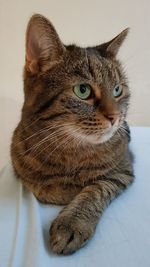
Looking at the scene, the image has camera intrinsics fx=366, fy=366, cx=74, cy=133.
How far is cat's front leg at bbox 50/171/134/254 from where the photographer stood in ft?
2.27

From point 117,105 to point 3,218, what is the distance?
0.37 m

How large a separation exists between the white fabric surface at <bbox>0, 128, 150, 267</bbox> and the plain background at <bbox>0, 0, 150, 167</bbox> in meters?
0.80

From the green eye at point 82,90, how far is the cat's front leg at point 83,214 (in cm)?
22

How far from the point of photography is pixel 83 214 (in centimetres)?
77

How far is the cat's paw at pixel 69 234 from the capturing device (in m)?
0.69

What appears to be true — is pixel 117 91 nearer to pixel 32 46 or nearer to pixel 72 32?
pixel 32 46

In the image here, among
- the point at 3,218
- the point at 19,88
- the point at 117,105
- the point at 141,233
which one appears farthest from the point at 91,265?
the point at 19,88

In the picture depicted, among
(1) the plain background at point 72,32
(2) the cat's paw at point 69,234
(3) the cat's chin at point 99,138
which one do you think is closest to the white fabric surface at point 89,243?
(2) the cat's paw at point 69,234

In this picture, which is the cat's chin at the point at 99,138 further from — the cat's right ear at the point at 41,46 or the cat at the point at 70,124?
the cat's right ear at the point at 41,46

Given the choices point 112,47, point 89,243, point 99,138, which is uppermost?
point 112,47

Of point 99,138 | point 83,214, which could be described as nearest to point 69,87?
point 99,138

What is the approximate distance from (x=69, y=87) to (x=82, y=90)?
0.03m

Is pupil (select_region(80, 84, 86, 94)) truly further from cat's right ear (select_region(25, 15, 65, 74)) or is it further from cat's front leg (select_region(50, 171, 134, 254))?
cat's front leg (select_region(50, 171, 134, 254))

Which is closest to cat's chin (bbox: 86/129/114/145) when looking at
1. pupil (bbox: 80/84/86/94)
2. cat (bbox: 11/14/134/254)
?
cat (bbox: 11/14/134/254)
